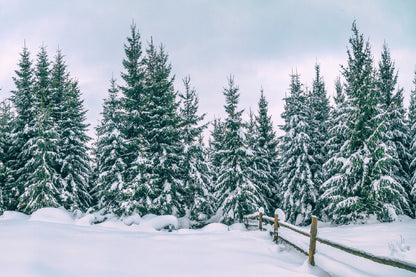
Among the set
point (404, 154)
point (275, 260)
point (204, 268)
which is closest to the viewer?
point (204, 268)

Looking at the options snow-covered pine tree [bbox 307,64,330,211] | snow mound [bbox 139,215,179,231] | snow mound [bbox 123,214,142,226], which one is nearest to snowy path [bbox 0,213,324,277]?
snow mound [bbox 139,215,179,231]

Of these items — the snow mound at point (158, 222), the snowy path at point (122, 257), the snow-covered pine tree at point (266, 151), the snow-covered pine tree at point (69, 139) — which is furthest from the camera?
the snow-covered pine tree at point (266, 151)

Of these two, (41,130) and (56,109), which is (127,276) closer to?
(41,130)

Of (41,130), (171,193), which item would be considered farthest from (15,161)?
(171,193)

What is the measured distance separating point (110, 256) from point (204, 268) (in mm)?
2385

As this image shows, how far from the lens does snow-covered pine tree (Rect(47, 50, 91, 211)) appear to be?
67.5ft

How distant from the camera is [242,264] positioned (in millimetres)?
5949

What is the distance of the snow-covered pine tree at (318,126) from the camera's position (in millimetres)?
21516

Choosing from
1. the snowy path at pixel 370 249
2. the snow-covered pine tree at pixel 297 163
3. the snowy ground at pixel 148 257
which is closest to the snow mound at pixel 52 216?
the snowy ground at pixel 148 257

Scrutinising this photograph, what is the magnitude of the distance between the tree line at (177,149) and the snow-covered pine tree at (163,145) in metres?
0.09

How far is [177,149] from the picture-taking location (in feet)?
66.1

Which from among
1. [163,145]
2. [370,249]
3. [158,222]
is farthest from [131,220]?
[370,249]

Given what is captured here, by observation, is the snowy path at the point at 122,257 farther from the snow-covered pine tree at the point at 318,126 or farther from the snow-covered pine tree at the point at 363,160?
the snow-covered pine tree at the point at 318,126

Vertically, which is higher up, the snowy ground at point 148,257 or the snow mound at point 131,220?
the snowy ground at point 148,257
